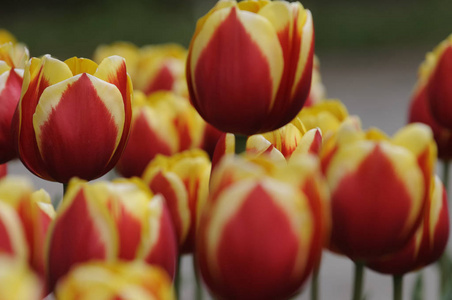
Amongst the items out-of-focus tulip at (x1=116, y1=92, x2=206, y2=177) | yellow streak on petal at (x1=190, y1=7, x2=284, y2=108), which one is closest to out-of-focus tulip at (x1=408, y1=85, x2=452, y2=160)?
out-of-focus tulip at (x1=116, y1=92, x2=206, y2=177)

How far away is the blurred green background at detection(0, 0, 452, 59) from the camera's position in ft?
15.3

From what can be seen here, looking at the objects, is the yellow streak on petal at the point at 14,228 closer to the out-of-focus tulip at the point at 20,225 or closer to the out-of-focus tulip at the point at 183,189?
the out-of-focus tulip at the point at 20,225

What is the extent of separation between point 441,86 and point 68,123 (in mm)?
320

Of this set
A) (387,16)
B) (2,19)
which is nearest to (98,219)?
(2,19)

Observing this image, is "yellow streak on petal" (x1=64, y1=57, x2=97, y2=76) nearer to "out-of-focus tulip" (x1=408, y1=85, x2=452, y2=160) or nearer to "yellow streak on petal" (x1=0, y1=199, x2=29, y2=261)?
"yellow streak on petal" (x1=0, y1=199, x2=29, y2=261)

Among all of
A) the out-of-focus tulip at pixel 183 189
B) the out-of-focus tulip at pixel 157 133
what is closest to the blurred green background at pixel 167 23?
the out-of-focus tulip at pixel 157 133

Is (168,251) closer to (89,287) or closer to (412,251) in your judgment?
(89,287)

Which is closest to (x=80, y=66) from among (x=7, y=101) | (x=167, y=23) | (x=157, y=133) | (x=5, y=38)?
(x=7, y=101)

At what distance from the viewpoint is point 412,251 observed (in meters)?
0.43

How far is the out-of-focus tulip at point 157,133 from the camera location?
0.58 meters

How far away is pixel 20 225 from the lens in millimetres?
271

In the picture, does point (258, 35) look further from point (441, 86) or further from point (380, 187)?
point (441, 86)

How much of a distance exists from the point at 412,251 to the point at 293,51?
130mm

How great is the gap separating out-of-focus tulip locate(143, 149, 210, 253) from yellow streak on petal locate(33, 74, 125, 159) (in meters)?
0.07
